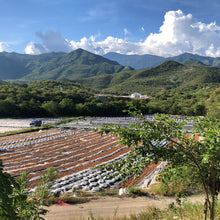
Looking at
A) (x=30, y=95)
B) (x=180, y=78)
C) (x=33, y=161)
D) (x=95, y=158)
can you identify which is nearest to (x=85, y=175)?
(x=95, y=158)

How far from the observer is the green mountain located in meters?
111

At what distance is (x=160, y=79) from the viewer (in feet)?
422

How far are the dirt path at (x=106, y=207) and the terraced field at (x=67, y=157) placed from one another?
2.09m

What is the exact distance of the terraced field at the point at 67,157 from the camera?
420 inches

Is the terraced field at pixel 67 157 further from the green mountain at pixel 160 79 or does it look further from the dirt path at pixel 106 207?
the green mountain at pixel 160 79

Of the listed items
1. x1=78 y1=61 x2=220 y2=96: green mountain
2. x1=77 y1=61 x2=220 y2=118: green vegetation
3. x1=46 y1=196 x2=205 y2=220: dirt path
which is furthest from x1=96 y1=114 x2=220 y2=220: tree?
x1=78 y1=61 x2=220 y2=96: green mountain

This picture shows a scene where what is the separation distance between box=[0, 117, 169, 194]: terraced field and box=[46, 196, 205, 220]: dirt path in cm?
209

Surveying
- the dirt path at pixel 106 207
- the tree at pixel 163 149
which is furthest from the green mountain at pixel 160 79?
the tree at pixel 163 149

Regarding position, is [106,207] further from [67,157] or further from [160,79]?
[160,79]

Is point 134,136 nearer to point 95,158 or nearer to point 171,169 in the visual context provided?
point 171,169

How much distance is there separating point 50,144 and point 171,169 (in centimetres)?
2009

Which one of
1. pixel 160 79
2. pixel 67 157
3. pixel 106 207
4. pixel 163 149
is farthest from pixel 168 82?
pixel 163 149

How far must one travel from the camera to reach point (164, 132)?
11.1 feet

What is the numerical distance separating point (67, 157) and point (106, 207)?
428 inches
